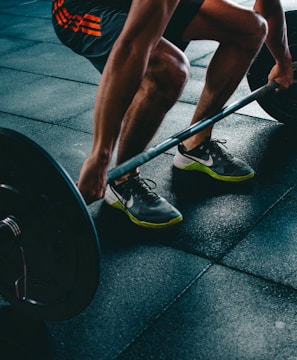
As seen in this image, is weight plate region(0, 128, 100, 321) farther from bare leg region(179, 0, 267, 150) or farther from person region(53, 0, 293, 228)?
bare leg region(179, 0, 267, 150)

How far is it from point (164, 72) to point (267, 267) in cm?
66

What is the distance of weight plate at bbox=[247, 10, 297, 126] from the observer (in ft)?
7.55

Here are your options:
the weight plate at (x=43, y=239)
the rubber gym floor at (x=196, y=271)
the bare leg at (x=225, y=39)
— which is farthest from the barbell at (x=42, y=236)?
the bare leg at (x=225, y=39)

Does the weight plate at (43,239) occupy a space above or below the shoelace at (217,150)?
above

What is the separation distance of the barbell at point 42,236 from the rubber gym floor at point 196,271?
0.11 metres

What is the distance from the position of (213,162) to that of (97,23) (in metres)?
0.72

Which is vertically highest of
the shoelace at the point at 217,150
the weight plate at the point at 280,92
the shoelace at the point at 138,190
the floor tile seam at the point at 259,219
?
the weight plate at the point at 280,92

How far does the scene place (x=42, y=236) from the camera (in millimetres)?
1342

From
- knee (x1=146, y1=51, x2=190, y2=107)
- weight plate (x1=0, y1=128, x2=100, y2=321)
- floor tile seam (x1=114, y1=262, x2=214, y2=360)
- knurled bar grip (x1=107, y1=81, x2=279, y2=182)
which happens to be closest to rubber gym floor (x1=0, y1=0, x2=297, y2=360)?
floor tile seam (x1=114, y1=262, x2=214, y2=360)

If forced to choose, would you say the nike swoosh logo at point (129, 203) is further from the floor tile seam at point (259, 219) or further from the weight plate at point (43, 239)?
the weight plate at point (43, 239)

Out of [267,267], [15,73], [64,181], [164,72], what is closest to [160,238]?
[267,267]

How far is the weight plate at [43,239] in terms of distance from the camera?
121 cm

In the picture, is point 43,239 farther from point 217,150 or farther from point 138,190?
point 217,150

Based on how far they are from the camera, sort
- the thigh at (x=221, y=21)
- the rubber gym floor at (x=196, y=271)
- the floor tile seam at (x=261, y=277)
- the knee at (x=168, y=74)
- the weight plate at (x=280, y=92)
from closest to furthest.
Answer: the rubber gym floor at (x=196, y=271), the floor tile seam at (x=261, y=277), the knee at (x=168, y=74), the thigh at (x=221, y=21), the weight plate at (x=280, y=92)
